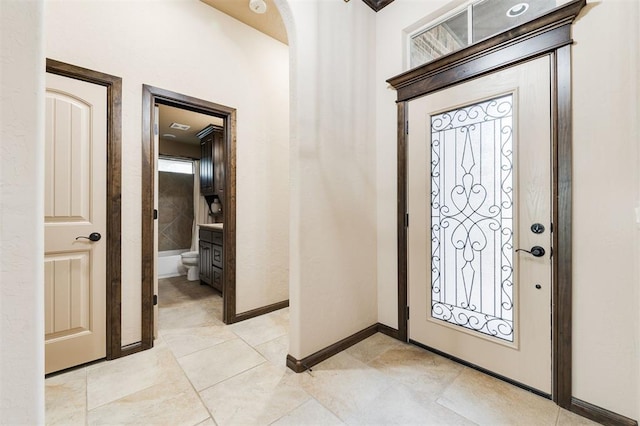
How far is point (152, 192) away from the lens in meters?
2.32

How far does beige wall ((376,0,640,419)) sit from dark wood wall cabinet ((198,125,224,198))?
3781 millimetres

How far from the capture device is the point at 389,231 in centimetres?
248

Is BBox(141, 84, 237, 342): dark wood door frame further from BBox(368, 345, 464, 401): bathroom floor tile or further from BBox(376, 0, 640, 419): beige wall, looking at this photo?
BBox(376, 0, 640, 419): beige wall

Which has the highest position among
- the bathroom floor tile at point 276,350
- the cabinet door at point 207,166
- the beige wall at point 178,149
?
the beige wall at point 178,149

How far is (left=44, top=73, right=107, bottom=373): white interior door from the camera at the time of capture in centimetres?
189

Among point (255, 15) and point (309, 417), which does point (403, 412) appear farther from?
point (255, 15)

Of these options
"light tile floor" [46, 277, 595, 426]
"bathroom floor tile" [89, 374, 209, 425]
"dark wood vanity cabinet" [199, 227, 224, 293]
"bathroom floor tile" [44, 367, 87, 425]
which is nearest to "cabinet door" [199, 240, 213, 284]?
"dark wood vanity cabinet" [199, 227, 224, 293]

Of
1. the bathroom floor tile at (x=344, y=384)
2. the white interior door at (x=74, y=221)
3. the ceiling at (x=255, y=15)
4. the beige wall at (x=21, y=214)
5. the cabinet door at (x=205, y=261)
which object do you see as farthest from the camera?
the cabinet door at (x=205, y=261)

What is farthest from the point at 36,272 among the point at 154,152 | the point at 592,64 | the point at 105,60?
the point at 592,64

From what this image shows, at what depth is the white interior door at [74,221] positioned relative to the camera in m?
1.89

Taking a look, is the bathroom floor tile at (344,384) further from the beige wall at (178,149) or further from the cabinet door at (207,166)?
the beige wall at (178,149)

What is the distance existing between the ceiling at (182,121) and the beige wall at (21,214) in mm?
2966

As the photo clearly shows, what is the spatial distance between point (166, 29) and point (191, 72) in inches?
14.4

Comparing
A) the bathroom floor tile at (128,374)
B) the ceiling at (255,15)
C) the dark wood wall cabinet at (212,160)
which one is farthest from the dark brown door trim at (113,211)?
the dark wood wall cabinet at (212,160)
